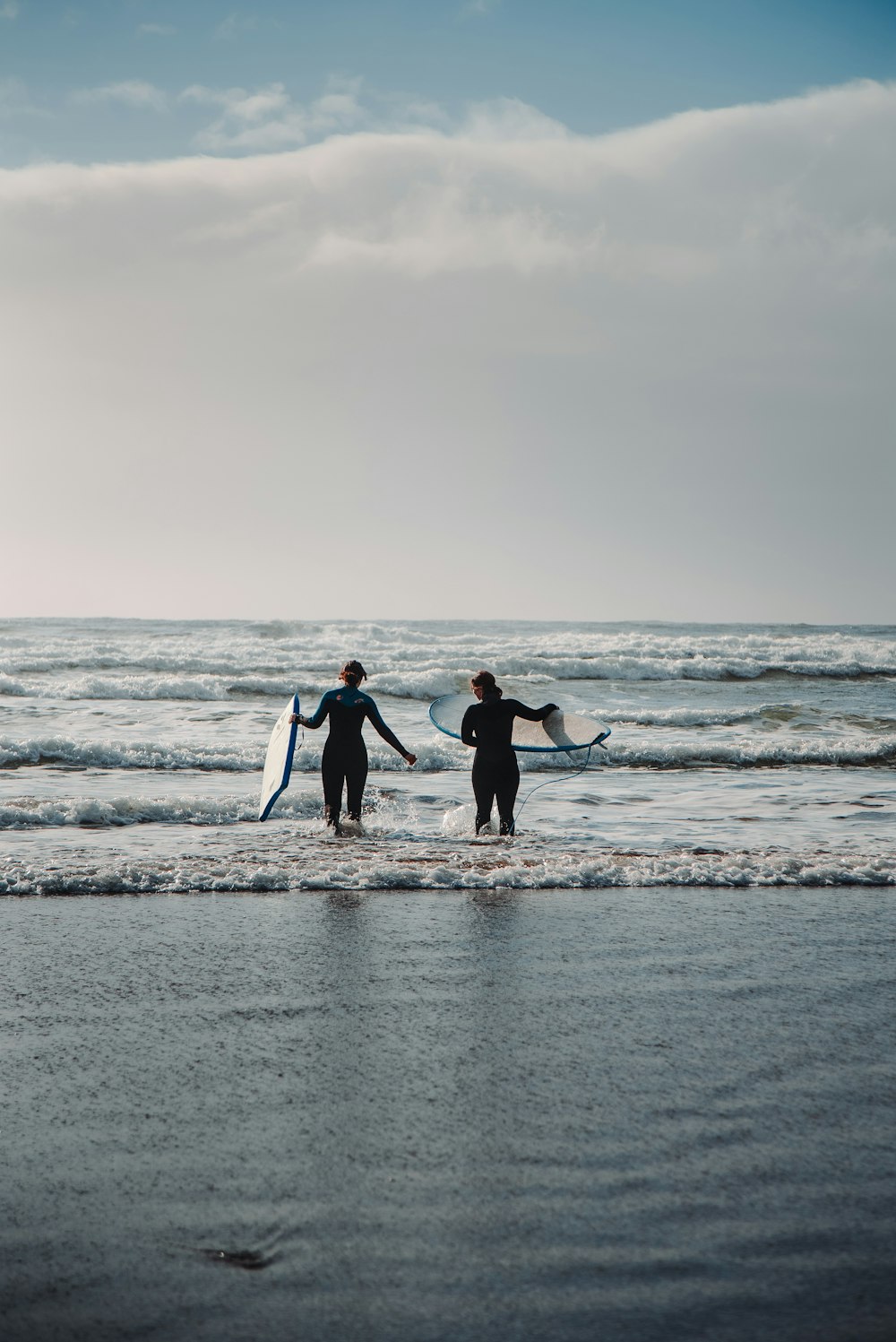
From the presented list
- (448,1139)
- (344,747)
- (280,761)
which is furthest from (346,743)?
(448,1139)

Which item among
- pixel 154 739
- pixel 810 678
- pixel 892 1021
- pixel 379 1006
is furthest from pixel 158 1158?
pixel 810 678

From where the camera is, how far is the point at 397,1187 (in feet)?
10.2

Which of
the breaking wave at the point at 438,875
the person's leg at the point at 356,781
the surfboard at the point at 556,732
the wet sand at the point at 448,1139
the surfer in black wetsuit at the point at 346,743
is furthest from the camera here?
the surfboard at the point at 556,732

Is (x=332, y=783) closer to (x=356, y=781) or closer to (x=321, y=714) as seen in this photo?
(x=356, y=781)

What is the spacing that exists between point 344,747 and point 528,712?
198 centimetres

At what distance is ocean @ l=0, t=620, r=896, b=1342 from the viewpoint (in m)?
2.60

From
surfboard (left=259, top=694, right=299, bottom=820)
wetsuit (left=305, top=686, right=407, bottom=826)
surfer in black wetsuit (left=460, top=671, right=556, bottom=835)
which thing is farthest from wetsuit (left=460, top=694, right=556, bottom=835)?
surfboard (left=259, top=694, right=299, bottom=820)

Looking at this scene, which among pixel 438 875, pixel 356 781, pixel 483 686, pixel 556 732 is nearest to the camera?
pixel 438 875

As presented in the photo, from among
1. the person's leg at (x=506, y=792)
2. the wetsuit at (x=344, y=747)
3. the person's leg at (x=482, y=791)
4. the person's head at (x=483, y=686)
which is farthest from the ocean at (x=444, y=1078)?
the person's head at (x=483, y=686)

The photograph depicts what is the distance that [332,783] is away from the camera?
1025 cm

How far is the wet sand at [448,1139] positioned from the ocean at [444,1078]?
0.04 ft

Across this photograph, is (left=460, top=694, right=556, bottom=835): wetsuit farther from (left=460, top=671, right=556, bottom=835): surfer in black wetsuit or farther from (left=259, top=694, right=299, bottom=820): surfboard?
(left=259, top=694, right=299, bottom=820): surfboard

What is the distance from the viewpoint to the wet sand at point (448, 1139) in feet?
8.39

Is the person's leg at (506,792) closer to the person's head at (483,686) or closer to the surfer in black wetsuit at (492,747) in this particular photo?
the surfer in black wetsuit at (492,747)
